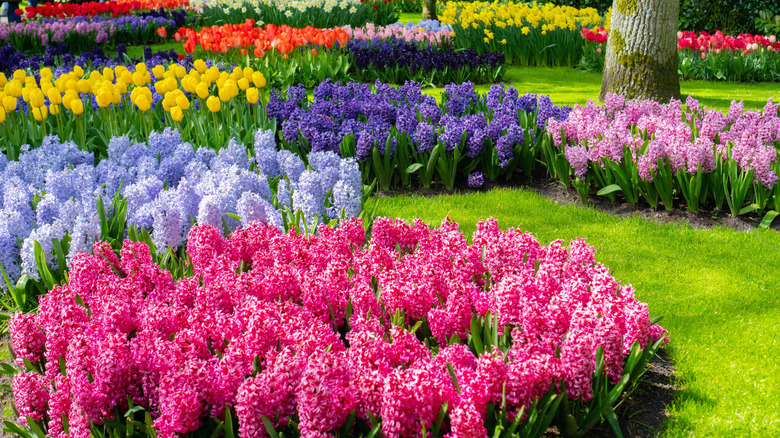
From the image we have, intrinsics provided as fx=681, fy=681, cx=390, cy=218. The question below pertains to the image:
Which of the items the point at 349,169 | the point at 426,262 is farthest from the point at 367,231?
the point at 426,262

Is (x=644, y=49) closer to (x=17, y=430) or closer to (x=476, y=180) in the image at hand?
(x=476, y=180)

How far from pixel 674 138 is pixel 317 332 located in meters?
3.74

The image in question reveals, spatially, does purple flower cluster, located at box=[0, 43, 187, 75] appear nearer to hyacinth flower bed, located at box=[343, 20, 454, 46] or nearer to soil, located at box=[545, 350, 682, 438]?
hyacinth flower bed, located at box=[343, 20, 454, 46]

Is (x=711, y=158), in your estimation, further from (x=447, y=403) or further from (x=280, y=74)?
(x=280, y=74)

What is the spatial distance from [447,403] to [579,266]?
1313 millimetres

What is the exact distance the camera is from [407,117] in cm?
597

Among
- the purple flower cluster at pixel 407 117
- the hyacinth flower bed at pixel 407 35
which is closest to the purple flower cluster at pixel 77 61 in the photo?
the purple flower cluster at pixel 407 117

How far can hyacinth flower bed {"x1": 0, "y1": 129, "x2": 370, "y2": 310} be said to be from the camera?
12.1 ft

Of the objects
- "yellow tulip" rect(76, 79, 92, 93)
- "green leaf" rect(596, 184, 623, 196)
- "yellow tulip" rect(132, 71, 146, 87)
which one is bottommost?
"green leaf" rect(596, 184, 623, 196)

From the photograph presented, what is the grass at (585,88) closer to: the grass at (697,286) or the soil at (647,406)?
the grass at (697,286)

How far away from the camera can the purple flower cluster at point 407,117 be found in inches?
224

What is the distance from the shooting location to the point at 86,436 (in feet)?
7.57

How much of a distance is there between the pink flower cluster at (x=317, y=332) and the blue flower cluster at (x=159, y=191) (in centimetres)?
43

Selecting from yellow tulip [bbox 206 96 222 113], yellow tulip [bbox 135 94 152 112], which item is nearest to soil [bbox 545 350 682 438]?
yellow tulip [bbox 206 96 222 113]
